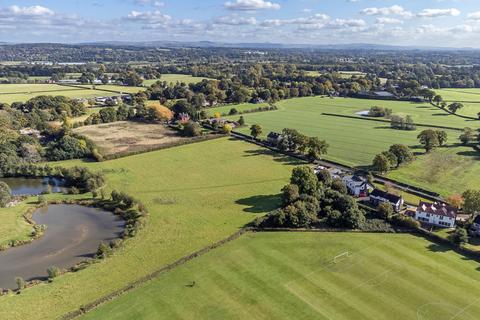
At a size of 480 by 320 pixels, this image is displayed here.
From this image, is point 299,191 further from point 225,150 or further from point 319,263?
point 225,150

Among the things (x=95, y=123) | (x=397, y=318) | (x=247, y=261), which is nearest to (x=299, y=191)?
(x=247, y=261)

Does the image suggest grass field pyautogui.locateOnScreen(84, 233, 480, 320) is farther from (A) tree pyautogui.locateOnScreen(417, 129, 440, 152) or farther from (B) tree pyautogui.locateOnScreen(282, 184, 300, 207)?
(A) tree pyautogui.locateOnScreen(417, 129, 440, 152)

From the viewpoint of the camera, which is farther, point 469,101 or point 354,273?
point 469,101

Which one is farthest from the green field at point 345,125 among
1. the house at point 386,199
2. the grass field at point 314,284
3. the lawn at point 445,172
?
the grass field at point 314,284

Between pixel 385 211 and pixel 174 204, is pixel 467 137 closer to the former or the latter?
pixel 385 211

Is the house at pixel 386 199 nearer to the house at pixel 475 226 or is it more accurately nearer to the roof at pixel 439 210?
the roof at pixel 439 210

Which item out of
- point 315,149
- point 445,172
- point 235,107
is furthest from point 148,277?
point 235,107
